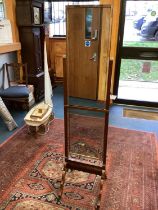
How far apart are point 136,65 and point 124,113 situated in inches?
36.1

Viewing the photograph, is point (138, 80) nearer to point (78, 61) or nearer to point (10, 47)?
point (10, 47)

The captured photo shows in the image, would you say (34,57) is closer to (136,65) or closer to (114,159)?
(136,65)

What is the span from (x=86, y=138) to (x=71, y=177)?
463mm

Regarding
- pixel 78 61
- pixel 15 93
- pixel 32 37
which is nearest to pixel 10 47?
pixel 32 37

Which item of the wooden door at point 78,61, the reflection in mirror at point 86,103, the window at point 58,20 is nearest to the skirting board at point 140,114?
the wooden door at point 78,61

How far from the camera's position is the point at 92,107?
164cm

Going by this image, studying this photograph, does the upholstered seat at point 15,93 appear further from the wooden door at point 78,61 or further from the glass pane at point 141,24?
the glass pane at point 141,24

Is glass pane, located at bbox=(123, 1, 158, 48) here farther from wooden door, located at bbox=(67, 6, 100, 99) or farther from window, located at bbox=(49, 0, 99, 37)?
wooden door, located at bbox=(67, 6, 100, 99)

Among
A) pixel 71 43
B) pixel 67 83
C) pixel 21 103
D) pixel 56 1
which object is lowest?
pixel 21 103

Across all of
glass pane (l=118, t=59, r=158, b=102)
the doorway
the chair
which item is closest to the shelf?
the chair

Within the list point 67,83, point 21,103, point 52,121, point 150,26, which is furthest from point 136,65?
point 67,83

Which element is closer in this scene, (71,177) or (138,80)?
(71,177)

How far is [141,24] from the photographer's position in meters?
3.54

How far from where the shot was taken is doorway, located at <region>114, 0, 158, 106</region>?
134 inches
